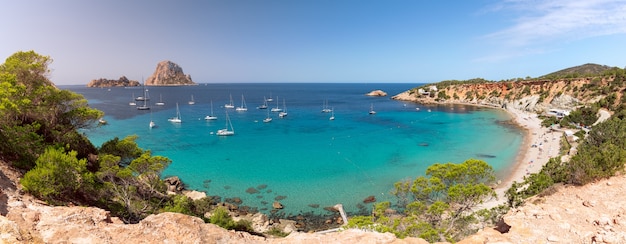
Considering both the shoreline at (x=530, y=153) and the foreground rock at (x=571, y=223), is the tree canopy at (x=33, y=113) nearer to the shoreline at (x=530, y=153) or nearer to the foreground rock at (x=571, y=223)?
the foreground rock at (x=571, y=223)

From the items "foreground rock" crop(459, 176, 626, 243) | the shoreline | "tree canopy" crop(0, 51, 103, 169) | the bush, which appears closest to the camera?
"foreground rock" crop(459, 176, 626, 243)

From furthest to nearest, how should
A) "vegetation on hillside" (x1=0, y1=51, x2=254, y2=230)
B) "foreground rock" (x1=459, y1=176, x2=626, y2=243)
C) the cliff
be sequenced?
the cliff → "vegetation on hillside" (x1=0, y1=51, x2=254, y2=230) → "foreground rock" (x1=459, y1=176, x2=626, y2=243)

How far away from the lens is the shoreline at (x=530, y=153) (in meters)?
32.4

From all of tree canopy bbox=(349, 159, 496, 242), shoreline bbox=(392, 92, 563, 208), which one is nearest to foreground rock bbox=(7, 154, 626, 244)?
tree canopy bbox=(349, 159, 496, 242)

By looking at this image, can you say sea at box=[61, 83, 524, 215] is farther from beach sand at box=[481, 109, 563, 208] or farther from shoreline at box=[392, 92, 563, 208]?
beach sand at box=[481, 109, 563, 208]

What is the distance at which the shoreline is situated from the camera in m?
32.4

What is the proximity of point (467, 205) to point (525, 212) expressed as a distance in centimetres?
503

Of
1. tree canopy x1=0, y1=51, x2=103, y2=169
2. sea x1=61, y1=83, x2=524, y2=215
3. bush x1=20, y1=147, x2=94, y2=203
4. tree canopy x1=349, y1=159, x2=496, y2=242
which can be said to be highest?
tree canopy x1=0, y1=51, x2=103, y2=169

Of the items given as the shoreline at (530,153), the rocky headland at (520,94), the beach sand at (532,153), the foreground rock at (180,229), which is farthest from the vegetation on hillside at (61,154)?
the rocky headland at (520,94)

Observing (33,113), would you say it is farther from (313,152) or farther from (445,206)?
(313,152)

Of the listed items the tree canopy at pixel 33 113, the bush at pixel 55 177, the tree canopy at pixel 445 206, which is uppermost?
the tree canopy at pixel 33 113

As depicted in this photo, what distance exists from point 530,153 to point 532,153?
0.27m

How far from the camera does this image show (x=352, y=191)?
108ft

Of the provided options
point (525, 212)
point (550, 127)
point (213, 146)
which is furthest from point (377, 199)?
point (550, 127)
